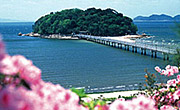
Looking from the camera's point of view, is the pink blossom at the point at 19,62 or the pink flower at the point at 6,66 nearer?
the pink flower at the point at 6,66

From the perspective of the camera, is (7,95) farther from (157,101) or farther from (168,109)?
(157,101)

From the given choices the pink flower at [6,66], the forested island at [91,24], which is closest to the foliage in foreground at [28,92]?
the pink flower at [6,66]

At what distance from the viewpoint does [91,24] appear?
10869 cm

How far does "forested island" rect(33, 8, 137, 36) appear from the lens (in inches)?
4149

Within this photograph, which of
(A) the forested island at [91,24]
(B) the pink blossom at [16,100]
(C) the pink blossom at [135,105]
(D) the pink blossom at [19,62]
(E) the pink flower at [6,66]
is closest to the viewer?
(B) the pink blossom at [16,100]

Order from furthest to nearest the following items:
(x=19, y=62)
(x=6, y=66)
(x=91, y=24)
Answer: (x=91, y=24) < (x=19, y=62) < (x=6, y=66)

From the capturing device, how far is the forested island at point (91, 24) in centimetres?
10538

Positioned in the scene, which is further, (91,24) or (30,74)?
(91,24)

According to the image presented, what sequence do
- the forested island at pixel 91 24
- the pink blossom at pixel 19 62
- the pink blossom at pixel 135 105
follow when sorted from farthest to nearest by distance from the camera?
the forested island at pixel 91 24 < the pink blossom at pixel 135 105 < the pink blossom at pixel 19 62

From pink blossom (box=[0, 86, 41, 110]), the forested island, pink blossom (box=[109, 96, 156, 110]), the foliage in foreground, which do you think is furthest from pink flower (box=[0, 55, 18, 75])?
the forested island

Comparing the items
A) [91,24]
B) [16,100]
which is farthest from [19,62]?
[91,24]

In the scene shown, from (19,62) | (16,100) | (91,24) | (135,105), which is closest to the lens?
(16,100)

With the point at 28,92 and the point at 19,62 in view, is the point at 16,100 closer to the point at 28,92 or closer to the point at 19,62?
the point at 28,92

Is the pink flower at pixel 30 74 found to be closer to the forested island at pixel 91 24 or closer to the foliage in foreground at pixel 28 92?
the foliage in foreground at pixel 28 92
